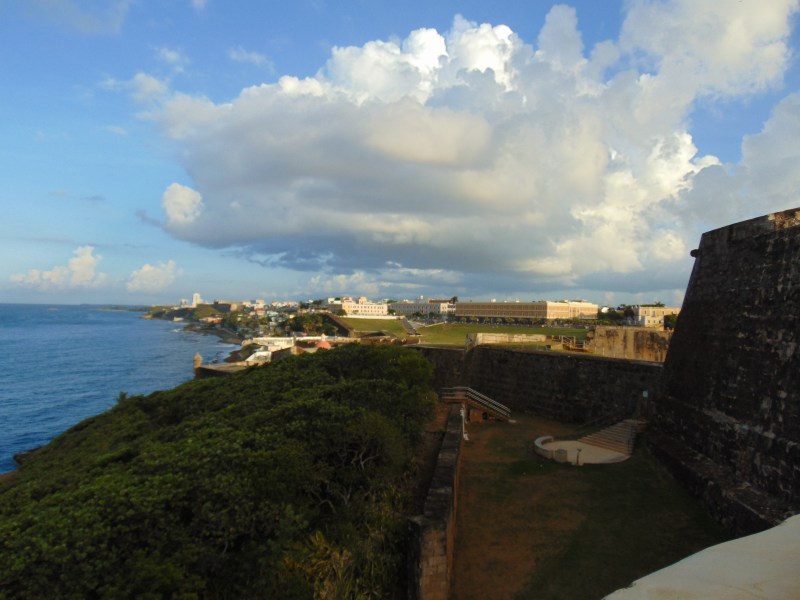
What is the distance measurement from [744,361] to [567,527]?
4560mm

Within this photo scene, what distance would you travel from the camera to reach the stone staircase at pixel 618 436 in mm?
13629

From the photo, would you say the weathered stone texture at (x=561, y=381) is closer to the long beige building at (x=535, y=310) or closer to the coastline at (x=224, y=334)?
the long beige building at (x=535, y=310)

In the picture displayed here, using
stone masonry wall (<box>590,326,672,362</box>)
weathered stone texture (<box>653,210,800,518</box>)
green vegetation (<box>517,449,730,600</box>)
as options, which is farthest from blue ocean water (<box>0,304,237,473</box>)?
stone masonry wall (<box>590,326,672,362</box>)

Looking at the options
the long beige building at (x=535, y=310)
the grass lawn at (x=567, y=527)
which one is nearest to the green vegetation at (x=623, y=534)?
the grass lawn at (x=567, y=527)

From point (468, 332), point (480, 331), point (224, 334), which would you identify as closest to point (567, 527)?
point (468, 332)

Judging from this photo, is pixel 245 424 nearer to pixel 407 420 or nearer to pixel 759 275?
pixel 407 420

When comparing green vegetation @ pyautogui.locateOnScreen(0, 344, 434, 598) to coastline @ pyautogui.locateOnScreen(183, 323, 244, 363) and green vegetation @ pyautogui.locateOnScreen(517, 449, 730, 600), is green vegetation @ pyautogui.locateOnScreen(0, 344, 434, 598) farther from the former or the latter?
coastline @ pyautogui.locateOnScreen(183, 323, 244, 363)

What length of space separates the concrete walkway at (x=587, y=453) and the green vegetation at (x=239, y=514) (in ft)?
14.2

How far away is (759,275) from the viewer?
9.70 metres

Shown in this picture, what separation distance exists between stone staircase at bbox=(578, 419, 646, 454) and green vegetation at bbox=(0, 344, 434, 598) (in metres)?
5.74

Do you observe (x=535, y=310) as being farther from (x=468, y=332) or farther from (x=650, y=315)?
(x=468, y=332)

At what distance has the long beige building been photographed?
9294 centimetres

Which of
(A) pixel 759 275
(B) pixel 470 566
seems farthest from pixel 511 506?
(A) pixel 759 275

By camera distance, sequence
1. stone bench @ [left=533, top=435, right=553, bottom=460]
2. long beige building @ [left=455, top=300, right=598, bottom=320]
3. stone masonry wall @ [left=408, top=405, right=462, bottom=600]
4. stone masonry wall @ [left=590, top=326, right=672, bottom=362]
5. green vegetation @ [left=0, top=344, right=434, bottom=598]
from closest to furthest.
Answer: green vegetation @ [left=0, top=344, right=434, bottom=598], stone masonry wall @ [left=408, top=405, right=462, bottom=600], stone bench @ [left=533, top=435, right=553, bottom=460], stone masonry wall @ [left=590, top=326, right=672, bottom=362], long beige building @ [left=455, top=300, right=598, bottom=320]
